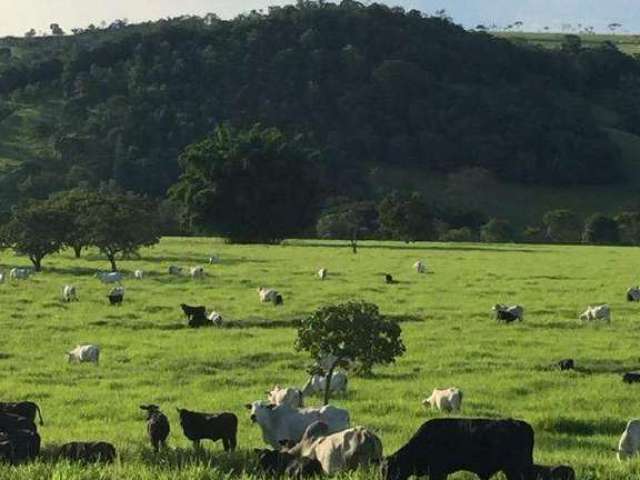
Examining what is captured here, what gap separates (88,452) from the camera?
14070 millimetres

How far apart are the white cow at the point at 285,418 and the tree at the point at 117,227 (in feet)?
129

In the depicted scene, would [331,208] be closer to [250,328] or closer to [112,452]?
[250,328]

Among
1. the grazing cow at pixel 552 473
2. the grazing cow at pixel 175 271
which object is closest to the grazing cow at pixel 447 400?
the grazing cow at pixel 552 473

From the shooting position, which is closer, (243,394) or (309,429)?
(309,429)

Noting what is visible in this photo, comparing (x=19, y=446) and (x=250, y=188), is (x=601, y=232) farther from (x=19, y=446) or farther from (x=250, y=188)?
(x=19, y=446)

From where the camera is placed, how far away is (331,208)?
4692 inches

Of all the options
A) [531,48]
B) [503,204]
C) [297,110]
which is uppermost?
[531,48]

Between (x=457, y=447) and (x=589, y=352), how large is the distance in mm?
14458

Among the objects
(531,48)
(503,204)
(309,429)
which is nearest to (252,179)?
(503,204)

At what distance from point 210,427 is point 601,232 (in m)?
103

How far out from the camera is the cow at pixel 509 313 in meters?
32.4

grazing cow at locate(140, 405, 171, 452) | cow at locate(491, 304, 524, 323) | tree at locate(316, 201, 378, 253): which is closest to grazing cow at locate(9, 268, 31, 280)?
cow at locate(491, 304, 524, 323)

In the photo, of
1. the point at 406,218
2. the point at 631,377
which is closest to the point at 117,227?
the point at 631,377

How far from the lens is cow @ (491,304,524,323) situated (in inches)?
1277
